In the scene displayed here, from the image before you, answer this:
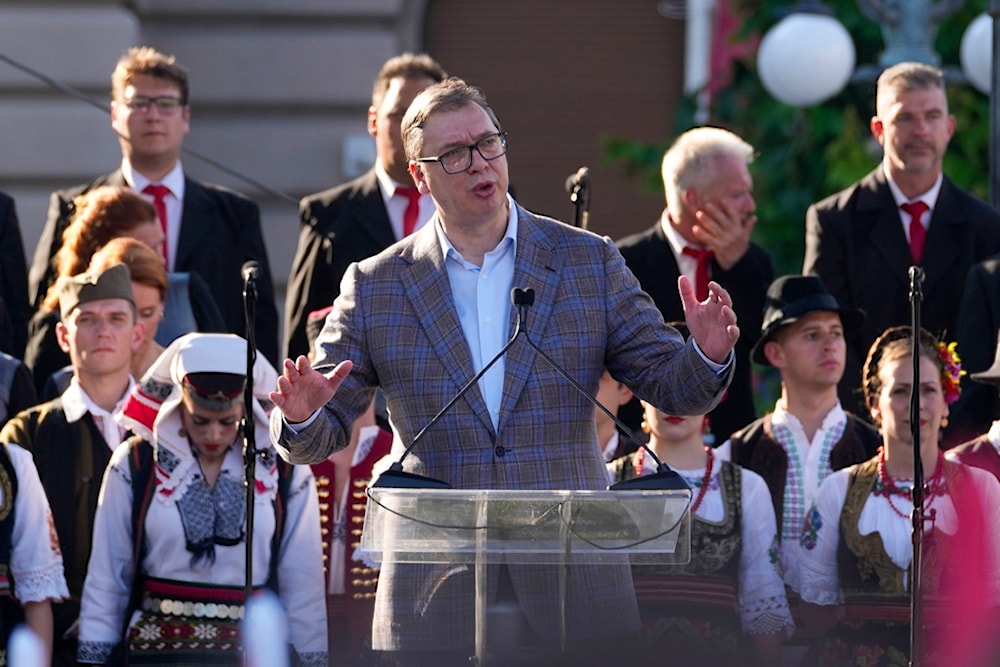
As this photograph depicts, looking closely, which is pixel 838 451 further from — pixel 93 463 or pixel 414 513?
pixel 414 513

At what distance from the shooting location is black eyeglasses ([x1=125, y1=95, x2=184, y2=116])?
7453mm

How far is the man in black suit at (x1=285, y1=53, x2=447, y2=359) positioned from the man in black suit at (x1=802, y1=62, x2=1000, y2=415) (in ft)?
4.51

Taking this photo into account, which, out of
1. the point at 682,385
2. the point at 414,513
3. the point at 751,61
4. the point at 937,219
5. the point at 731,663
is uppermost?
the point at 751,61

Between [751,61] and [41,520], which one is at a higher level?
[751,61]

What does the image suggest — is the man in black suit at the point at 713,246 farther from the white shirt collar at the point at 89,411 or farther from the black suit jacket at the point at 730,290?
the white shirt collar at the point at 89,411

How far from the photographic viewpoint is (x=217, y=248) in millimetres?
7453

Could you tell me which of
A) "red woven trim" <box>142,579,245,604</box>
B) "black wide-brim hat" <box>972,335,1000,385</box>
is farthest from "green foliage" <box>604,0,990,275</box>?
"red woven trim" <box>142,579,245,604</box>

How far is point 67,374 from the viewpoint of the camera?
671cm

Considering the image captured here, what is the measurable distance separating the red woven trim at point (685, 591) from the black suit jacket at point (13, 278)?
8.19ft

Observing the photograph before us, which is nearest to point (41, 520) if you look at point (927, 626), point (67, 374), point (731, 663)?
point (67, 374)

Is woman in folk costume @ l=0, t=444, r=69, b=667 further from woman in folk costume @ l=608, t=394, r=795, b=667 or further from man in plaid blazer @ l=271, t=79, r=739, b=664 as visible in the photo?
woman in folk costume @ l=608, t=394, r=795, b=667

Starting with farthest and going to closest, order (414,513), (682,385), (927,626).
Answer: (927,626) → (682,385) → (414,513)

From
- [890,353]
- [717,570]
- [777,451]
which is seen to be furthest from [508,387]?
[777,451]

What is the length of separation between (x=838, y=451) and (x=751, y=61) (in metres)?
5.25
